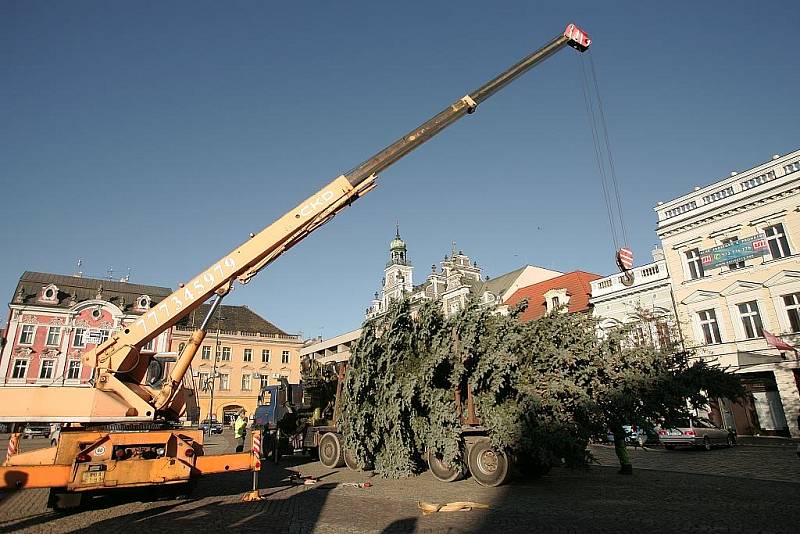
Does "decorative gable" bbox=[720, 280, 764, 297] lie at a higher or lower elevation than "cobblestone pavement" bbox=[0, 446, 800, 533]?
higher

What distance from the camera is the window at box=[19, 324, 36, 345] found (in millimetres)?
44906

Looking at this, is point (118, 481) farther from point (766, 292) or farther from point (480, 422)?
point (766, 292)

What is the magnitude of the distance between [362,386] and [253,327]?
48.5 metres

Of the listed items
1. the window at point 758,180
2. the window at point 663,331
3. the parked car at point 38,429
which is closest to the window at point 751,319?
the window at point 663,331

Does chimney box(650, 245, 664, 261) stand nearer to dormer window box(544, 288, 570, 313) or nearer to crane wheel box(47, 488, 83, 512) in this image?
dormer window box(544, 288, 570, 313)

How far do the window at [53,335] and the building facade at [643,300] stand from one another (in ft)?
157

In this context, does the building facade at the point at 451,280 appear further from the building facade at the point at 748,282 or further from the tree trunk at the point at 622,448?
the tree trunk at the point at 622,448

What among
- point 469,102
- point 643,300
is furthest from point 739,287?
point 469,102

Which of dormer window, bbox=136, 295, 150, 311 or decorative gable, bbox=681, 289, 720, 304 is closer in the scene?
decorative gable, bbox=681, 289, 720, 304

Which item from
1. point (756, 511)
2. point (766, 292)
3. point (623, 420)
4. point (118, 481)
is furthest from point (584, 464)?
point (766, 292)

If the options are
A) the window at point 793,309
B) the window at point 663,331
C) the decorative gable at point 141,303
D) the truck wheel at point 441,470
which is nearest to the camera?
the truck wheel at point 441,470

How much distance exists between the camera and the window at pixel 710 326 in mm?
25531

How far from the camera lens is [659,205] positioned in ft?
94.6

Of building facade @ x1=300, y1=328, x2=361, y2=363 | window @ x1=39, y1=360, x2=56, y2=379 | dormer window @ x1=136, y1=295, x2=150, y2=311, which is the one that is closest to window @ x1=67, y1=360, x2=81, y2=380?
window @ x1=39, y1=360, x2=56, y2=379
